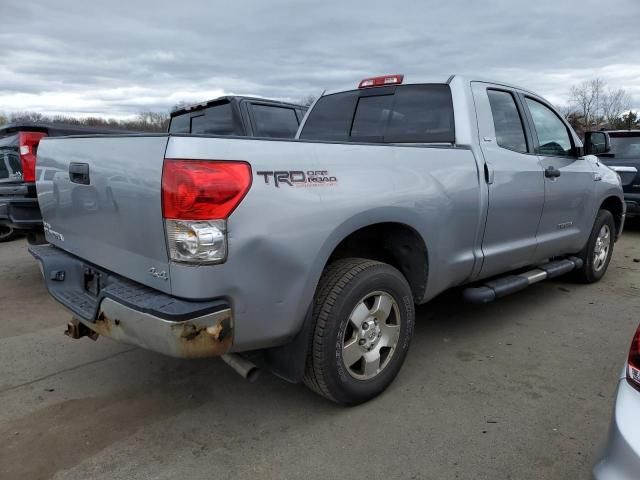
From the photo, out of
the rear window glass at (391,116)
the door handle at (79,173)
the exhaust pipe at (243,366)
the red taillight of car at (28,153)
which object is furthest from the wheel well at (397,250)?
the red taillight of car at (28,153)

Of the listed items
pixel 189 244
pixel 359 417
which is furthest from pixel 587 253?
pixel 189 244

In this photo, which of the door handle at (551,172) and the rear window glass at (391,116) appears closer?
the rear window glass at (391,116)

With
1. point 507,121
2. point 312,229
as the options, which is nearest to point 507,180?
point 507,121

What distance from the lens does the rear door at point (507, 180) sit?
143 inches

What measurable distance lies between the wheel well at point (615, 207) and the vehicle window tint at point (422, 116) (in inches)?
107

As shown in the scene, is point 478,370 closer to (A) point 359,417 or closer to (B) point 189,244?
(A) point 359,417

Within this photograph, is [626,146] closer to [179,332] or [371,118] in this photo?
[371,118]

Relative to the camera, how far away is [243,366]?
8.66 ft

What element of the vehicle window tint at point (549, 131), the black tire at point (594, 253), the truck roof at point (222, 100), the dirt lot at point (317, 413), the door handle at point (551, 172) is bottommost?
Result: the dirt lot at point (317, 413)

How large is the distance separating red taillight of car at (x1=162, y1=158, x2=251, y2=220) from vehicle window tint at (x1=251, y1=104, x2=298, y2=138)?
4.33 metres

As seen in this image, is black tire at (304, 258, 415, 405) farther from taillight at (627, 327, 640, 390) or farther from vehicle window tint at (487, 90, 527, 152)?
vehicle window tint at (487, 90, 527, 152)

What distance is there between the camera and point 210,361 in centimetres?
359

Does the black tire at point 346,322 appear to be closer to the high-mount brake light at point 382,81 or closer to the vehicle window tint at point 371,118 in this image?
the vehicle window tint at point 371,118

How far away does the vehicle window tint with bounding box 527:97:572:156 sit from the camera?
4.32 m
